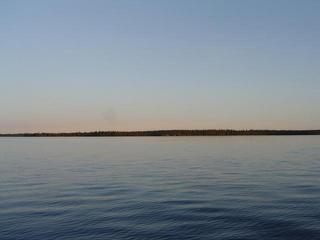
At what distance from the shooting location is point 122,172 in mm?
42469

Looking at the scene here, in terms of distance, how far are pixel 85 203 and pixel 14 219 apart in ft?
16.9

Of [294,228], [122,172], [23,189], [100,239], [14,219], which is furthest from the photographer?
[122,172]

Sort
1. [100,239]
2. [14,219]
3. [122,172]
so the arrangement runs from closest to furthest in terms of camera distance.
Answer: [100,239], [14,219], [122,172]

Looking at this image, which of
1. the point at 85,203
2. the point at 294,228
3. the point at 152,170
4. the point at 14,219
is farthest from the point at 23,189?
the point at 294,228

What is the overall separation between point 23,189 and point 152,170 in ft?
52.8

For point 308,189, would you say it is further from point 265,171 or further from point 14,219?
point 14,219

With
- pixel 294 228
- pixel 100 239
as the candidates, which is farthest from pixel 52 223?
pixel 294 228

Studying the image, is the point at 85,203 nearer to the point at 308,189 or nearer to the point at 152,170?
the point at 308,189

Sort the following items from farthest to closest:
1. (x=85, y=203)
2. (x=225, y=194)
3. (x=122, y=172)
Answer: (x=122, y=172) → (x=225, y=194) → (x=85, y=203)

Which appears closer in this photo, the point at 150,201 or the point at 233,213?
the point at 233,213

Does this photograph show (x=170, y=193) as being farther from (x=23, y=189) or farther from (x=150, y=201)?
(x=23, y=189)

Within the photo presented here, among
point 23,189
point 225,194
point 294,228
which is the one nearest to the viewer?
point 294,228

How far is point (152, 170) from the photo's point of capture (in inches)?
1730

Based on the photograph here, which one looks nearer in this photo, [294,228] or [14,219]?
[294,228]
